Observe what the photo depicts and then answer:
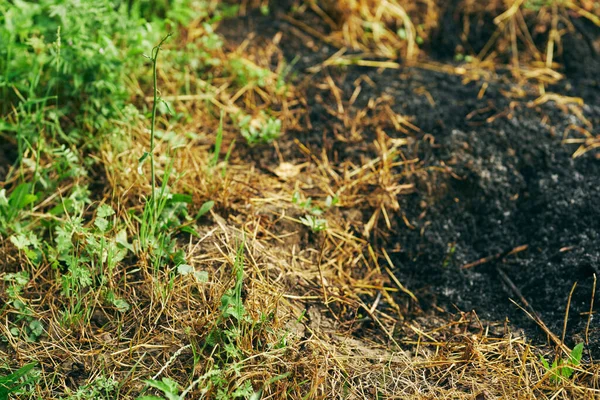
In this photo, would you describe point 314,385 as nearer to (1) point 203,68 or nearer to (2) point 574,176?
(2) point 574,176

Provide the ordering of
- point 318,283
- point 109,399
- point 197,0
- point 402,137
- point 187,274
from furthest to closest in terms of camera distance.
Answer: point 197,0, point 402,137, point 318,283, point 187,274, point 109,399

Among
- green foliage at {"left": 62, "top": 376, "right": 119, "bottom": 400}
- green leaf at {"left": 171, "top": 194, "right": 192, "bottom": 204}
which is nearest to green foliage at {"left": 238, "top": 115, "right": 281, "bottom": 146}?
green leaf at {"left": 171, "top": 194, "right": 192, "bottom": 204}

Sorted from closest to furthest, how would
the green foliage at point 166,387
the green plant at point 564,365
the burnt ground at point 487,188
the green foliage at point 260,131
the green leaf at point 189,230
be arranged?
the green foliage at point 166,387 → the green plant at point 564,365 → the green leaf at point 189,230 → the burnt ground at point 487,188 → the green foliage at point 260,131

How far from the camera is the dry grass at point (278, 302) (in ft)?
6.60

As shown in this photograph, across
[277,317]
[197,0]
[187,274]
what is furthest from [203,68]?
[277,317]

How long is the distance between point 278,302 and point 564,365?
993 millimetres

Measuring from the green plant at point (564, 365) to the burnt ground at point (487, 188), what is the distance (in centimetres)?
14

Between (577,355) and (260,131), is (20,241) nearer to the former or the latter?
(260,131)

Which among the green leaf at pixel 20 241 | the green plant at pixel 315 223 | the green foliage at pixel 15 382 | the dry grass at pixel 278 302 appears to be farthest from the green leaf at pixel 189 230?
the green foliage at pixel 15 382

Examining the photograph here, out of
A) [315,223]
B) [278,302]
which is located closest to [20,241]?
[278,302]

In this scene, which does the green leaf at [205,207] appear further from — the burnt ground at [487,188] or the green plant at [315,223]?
the burnt ground at [487,188]

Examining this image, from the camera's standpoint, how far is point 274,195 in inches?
104

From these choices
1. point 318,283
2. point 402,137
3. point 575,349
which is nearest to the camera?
point 575,349

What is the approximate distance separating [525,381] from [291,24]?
242 centimetres
